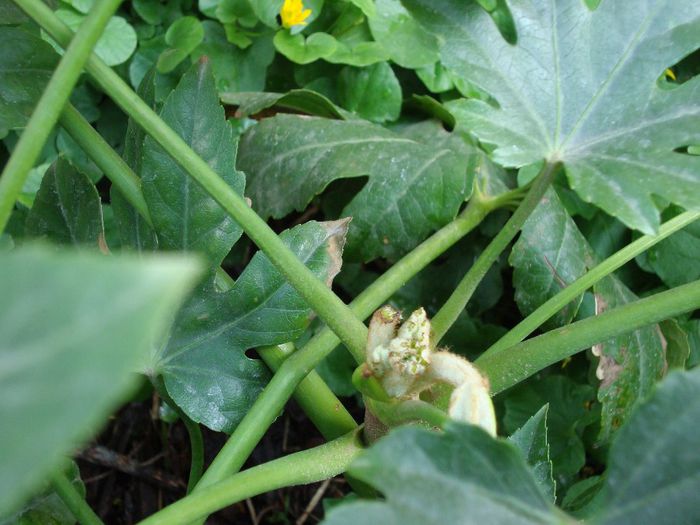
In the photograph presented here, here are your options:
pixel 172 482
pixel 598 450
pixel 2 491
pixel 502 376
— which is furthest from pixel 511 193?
pixel 2 491

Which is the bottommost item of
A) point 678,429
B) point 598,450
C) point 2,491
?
point 598,450

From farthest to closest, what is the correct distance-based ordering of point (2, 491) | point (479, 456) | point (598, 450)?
point (598, 450)
point (479, 456)
point (2, 491)

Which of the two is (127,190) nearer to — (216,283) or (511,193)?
(216,283)

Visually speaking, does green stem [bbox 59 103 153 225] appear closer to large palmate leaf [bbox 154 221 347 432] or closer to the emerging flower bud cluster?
large palmate leaf [bbox 154 221 347 432]

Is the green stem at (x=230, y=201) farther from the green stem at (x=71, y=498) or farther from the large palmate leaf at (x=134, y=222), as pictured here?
the green stem at (x=71, y=498)

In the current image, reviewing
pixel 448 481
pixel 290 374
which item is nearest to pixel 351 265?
pixel 290 374

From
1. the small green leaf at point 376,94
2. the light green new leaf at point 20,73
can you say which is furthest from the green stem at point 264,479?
the small green leaf at point 376,94

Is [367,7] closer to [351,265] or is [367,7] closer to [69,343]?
[351,265]
